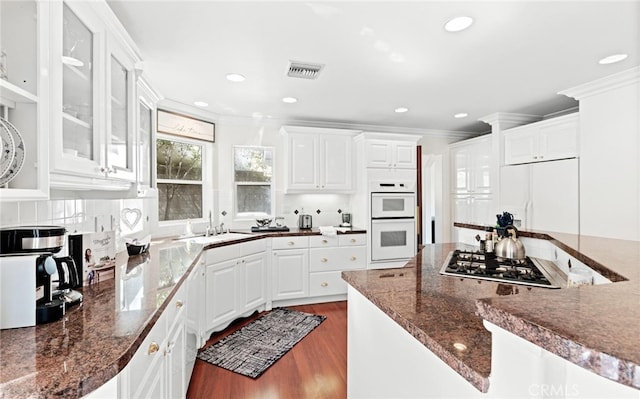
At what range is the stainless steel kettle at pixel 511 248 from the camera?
7.26 ft

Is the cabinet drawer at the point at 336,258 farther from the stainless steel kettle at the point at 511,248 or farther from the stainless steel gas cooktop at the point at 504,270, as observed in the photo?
the stainless steel kettle at the point at 511,248

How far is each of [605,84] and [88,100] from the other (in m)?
3.89

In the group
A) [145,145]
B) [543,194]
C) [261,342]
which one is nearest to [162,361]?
[145,145]

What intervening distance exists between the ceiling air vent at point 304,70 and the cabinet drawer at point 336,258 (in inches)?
80.8

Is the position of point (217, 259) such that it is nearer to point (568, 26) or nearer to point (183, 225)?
point (183, 225)

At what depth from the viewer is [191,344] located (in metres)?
2.24

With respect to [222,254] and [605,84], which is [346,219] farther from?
[605,84]

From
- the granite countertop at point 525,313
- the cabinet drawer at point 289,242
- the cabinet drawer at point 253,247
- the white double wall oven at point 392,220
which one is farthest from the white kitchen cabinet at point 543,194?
the cabinet drawer at point 253,247

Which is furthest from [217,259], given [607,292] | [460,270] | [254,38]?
[607,292]

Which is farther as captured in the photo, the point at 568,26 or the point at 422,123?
the point at 422,123

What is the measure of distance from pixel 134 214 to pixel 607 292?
3.01 m

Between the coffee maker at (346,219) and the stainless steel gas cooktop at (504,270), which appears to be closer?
the stainless steel gas cooktop at (504,270)

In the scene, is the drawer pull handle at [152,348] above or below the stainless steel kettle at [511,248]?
Answer: below

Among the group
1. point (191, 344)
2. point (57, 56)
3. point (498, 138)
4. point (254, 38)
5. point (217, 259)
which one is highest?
point (254, 38)
